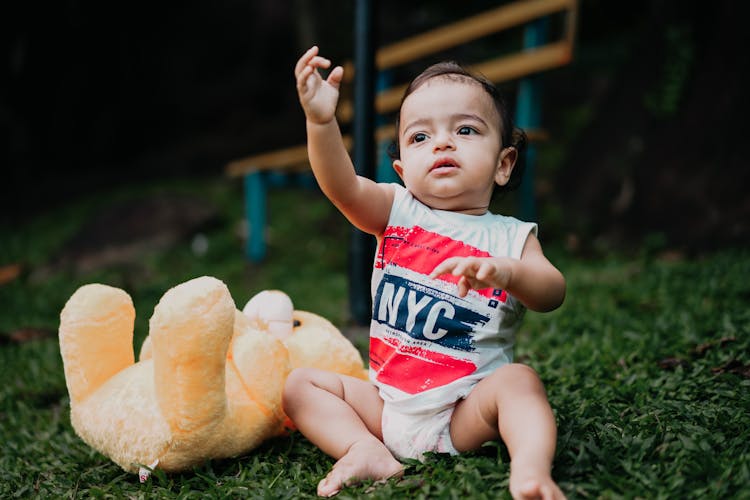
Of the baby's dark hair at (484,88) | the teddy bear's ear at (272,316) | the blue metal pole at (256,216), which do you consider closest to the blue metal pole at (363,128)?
the teddy bear's ear at (272,316)

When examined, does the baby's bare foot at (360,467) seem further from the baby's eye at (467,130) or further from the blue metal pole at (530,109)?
the blue metal pole at (530,109)

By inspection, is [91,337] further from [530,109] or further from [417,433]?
[530,109]

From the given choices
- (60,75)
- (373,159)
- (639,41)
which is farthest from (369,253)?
(60,75)

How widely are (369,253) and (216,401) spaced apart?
150 cm

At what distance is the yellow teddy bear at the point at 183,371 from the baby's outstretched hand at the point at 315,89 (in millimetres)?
442

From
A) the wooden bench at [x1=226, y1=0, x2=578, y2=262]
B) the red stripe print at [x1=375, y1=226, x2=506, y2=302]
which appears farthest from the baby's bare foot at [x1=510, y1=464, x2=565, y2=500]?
the wooden bench at [x1=226, y1=0, x2=578, y2=262]

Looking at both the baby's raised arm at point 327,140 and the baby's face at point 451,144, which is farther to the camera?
the baby's face at point 451,144

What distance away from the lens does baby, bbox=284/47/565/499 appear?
5.02 ft

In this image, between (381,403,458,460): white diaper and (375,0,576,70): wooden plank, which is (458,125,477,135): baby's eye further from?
Result: (375,0,576,70): wooden plank

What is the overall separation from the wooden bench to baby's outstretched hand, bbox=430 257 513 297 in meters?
3.14

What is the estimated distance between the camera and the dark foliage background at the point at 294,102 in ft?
14.5

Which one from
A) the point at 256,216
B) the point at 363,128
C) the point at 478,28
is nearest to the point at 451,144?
the point at 363,128

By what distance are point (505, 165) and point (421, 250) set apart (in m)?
0.32

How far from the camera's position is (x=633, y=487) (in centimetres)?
137
